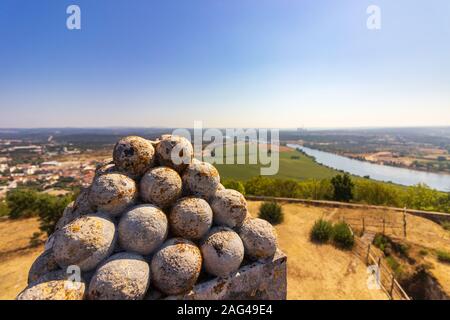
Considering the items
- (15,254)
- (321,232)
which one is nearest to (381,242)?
(321,232)

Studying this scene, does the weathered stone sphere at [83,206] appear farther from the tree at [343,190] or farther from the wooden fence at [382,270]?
the tree at [343,190]

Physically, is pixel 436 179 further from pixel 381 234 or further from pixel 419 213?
pixel 381 234

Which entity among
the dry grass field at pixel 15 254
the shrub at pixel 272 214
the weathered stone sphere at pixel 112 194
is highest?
the weathered stone sphere at pixel 112 194

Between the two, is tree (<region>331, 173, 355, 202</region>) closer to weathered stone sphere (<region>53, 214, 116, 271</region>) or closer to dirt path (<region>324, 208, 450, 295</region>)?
dirt path (<region>324, 208, 450, 295</region>)

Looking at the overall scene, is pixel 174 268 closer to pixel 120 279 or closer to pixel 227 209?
pixel 120 279

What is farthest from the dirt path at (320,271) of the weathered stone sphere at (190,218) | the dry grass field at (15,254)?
the dry grass field at (15,254)

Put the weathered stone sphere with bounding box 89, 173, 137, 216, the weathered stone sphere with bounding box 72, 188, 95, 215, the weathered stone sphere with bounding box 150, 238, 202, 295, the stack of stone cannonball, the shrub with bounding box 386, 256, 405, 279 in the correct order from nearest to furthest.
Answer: the stack of stone cannonball → the weathered stone sphere with bounding box 150, 238, 202, 295 → the weathered stone sphere with bounding box 89, 173, 137, 216 → the weathered stone sphere with bounding box 72, 188, 95, 215 → the shrub with bounding box 386, 256, 405, 279

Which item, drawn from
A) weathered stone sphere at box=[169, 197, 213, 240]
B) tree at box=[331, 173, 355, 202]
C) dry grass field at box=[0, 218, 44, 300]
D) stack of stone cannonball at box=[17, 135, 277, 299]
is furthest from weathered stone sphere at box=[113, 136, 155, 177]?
tree at box=[331, 173, 355, 202]
